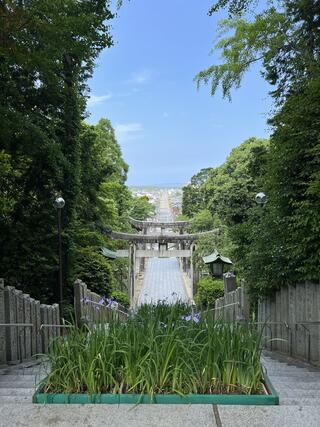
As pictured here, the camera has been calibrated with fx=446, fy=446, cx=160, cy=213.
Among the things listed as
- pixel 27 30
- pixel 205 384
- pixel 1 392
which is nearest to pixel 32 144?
pixel 27 30

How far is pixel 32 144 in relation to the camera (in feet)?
31.7

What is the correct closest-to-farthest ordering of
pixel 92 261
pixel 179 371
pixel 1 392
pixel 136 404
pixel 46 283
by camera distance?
1. pixel 136 404
2. pixel 179 371
3. pixel 1 392
4. pixel 46 283
5. pixel 92 261

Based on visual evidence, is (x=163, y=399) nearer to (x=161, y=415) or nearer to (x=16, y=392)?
(x=161, y=415)

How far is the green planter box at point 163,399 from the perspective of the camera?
247cm

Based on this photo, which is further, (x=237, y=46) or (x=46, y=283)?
(x=46, y=283)

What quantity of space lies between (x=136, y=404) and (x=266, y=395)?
0.74 m

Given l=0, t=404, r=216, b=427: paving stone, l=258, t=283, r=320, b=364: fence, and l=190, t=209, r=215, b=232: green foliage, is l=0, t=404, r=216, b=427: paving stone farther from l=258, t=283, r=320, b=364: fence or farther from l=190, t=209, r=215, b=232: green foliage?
l=190, t=209, r=215, b=232: green foliage

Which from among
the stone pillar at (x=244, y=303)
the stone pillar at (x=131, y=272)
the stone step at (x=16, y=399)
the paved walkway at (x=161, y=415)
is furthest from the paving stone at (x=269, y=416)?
the stone pillar at (x=131, y=272)

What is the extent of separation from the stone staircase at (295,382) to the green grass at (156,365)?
0.89 feet

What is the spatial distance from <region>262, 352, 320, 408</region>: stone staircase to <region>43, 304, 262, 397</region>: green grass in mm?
271

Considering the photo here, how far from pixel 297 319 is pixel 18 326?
3.85 metres

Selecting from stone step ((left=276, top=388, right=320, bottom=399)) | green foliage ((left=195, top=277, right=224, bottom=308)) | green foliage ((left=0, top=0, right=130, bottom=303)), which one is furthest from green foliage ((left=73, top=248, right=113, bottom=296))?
stone step ((left=276, top=388, right=320, bottom=399))

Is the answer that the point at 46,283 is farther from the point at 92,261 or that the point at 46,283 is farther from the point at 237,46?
the point at 237,46

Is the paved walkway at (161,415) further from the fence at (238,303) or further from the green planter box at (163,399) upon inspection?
the fence at (238,303)
